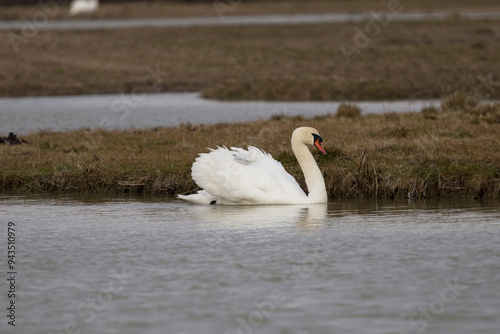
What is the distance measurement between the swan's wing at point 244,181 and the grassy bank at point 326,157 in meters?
1.37

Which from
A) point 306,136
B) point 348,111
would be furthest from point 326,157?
point 348,111

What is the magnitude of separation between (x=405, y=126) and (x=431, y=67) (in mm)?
24546

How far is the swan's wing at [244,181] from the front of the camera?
1358 cm

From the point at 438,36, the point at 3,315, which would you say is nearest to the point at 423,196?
the point at 3,315

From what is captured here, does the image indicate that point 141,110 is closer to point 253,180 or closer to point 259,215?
point 253,180

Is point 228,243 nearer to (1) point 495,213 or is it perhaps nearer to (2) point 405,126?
(1) point 495,213

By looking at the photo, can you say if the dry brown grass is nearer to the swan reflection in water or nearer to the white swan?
the white swan

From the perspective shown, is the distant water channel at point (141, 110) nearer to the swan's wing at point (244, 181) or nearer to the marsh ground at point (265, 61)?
the marsh ground at point (265, 61)

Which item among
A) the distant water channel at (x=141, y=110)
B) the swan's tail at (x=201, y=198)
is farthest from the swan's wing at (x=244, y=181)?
the distant water channel at (x=141, y=110)

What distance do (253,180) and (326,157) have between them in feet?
8.87

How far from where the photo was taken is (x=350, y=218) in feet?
41.6

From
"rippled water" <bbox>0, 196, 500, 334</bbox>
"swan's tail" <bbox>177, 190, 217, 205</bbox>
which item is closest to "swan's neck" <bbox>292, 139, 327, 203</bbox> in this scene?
"rippled water" <bbox>0, 196, 500, 334</bbox>

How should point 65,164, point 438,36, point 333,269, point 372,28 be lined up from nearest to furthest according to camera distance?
point 333,269
point 65,164
point 438,36
point 372,28

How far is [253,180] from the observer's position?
13.6 m
